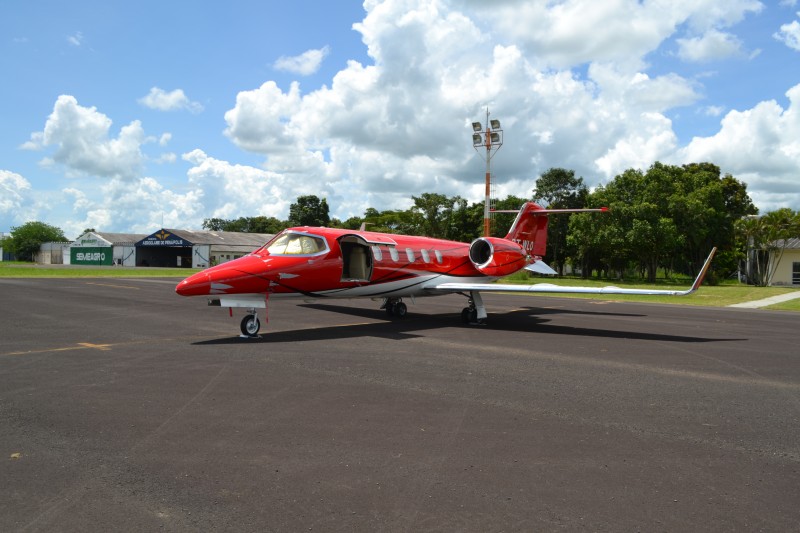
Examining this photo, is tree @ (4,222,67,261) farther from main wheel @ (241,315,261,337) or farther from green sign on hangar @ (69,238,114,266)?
main wheel @ (241,315,261,337)

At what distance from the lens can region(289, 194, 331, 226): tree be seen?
3401 inches

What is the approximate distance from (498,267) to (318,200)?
237ft

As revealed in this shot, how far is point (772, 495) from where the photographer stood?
4.18m

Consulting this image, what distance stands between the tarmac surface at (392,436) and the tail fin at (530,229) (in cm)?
1054

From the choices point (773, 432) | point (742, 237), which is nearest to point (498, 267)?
point (773, 432)

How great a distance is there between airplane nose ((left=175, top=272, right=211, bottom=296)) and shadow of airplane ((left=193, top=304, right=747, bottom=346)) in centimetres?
111

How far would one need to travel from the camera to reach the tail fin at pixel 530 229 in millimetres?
21844

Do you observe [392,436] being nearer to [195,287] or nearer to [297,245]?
[195,287]

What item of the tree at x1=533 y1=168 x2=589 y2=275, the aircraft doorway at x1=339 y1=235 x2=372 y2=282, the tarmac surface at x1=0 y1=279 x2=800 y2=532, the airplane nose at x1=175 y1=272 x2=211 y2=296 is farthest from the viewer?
the tree at x1=533 y1=168 x2=589 y2=275

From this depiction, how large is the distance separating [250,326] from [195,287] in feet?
5.39

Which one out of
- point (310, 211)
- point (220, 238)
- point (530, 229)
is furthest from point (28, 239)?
point (530, 229)

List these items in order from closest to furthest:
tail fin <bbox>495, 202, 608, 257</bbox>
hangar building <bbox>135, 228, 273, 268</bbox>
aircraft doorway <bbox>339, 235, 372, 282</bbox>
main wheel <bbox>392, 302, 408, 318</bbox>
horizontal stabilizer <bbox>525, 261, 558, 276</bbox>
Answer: aircraft doorway <bbox>339, 235, 372, 282</bbox>, main wheel <bbox>392, 302, 408, 318</bbox>, horizontal stabilizer <bbox>525, 261, 558, 276</bbox>, tail fin <bbox>495, 202, 608, 257</bbox>, hangar building <bbox>135, 228, 273, 268</bbox>

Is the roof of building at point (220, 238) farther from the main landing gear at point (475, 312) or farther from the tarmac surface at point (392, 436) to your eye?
the tarmac surface at point (392, 436)

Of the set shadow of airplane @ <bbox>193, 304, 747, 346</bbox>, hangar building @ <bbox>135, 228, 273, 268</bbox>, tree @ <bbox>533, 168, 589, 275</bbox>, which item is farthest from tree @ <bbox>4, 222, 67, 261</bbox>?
shadow of airplane @ <bbox>193, 304, 747, 346</bbox>
